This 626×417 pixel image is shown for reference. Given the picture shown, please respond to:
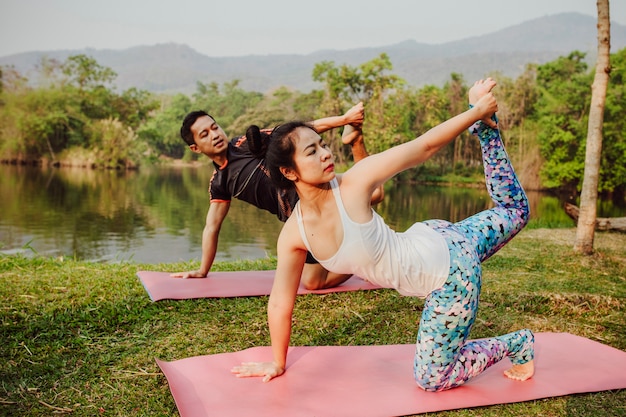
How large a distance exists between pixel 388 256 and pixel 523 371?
982 mm

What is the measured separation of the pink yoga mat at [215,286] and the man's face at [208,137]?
978 mm

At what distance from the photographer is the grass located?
2598 mm

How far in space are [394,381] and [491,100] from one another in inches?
54.8

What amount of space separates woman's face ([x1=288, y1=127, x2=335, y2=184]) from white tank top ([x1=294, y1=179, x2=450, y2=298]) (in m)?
0.12

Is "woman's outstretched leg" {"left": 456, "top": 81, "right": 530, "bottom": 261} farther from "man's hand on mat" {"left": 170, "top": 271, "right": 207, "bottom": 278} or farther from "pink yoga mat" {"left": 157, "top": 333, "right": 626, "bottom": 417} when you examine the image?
"man's hand on mat" {"left": 170, "top": 271, "right": 207, "bottom": 278}

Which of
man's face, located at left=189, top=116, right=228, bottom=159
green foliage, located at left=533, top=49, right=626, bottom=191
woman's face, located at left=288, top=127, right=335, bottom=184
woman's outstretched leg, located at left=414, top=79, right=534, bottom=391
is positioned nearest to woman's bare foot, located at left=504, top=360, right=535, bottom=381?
woman's outstretched leg, located at left=414, top=79, right=534, bottom=391

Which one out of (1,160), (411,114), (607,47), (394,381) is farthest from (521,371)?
(1,160)

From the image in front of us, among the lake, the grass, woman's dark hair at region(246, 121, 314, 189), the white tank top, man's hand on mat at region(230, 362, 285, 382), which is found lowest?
the lake

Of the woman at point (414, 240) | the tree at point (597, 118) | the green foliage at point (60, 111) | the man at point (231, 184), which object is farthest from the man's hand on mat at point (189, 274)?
the green foliage at point (60, 111)

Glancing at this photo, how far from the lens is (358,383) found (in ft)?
8.96

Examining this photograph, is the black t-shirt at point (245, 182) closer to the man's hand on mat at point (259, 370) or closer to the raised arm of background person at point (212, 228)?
the raised arm of background person at point (212, 228)

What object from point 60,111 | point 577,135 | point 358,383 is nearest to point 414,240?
point 358,383

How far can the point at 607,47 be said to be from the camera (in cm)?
575

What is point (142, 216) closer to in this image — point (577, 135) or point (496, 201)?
point (496, 201)
